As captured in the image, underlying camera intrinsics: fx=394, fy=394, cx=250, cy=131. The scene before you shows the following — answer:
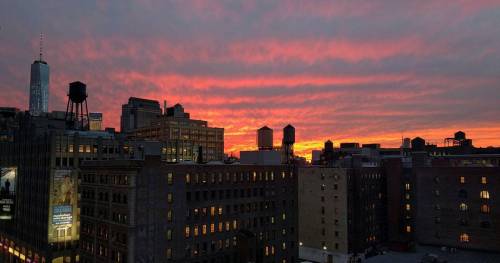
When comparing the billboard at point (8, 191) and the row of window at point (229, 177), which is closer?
the row of window at point (229, 177)

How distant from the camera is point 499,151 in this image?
159m

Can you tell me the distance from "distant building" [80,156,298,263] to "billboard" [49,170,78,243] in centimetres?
1292

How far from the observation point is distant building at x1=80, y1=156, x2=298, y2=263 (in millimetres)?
68938

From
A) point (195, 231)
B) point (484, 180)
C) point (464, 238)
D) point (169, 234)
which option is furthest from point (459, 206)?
point (169, 234)

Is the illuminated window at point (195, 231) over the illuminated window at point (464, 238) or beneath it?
Answer: over

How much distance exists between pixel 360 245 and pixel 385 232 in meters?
19.8

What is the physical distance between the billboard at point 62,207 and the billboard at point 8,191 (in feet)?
57.1

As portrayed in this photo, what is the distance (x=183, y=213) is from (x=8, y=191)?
6721 centimetres

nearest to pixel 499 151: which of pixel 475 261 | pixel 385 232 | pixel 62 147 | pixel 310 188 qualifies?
pixel 385 232

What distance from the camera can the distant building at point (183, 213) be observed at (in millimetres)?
68938

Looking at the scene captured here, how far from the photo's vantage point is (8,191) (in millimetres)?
111688

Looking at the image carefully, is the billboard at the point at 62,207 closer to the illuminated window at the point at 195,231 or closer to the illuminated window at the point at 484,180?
the illuminated window at the point at 195,231

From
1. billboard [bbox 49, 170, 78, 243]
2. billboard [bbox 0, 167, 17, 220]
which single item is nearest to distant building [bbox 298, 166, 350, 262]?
billboard [bbox 49, 170, 78, 243]

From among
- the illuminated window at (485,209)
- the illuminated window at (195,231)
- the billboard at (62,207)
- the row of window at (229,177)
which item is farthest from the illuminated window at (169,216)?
the illuminated window at (485,209)
